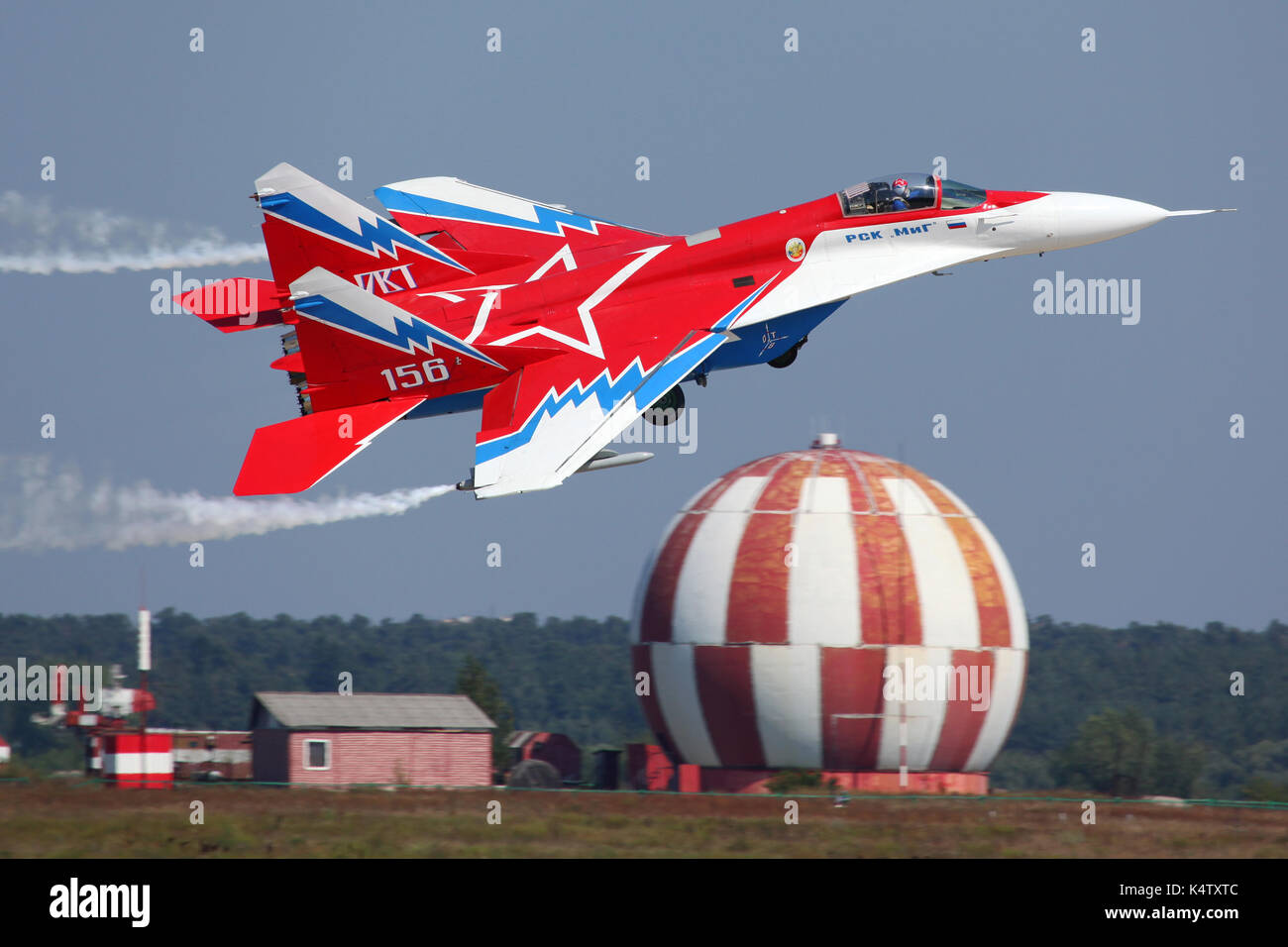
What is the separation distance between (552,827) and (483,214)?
1114cm

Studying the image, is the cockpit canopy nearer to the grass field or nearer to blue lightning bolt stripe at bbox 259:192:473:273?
blue lightning bolt stripe at bbox 259:192:473:273

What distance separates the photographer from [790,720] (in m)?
46.3

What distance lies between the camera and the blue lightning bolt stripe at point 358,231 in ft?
85.3

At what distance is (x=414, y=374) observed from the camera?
25281mm

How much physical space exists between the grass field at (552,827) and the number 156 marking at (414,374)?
756cm

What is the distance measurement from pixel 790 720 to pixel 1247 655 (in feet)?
268

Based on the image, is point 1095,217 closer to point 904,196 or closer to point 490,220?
point 904,196

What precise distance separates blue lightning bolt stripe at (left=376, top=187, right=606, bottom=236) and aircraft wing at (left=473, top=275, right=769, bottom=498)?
3.33m

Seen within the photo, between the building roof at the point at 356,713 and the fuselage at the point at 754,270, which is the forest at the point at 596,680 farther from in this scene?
the fuselage at the point at 754,270

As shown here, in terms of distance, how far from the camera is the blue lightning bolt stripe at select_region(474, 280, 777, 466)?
24.3m

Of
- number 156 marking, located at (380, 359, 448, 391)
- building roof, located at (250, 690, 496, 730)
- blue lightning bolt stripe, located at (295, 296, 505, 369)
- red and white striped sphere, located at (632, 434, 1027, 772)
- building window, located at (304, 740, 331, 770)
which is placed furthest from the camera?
building roof, located at (250, 690, 496, 730)

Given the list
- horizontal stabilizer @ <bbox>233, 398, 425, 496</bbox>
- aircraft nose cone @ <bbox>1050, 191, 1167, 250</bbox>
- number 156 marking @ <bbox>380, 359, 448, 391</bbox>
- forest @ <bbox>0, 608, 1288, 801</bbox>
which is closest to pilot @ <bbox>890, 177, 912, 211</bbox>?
aircraft nose cone @ <bbox>1050, 191, 1167, 250</bbox>

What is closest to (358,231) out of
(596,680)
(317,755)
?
(317,755)
